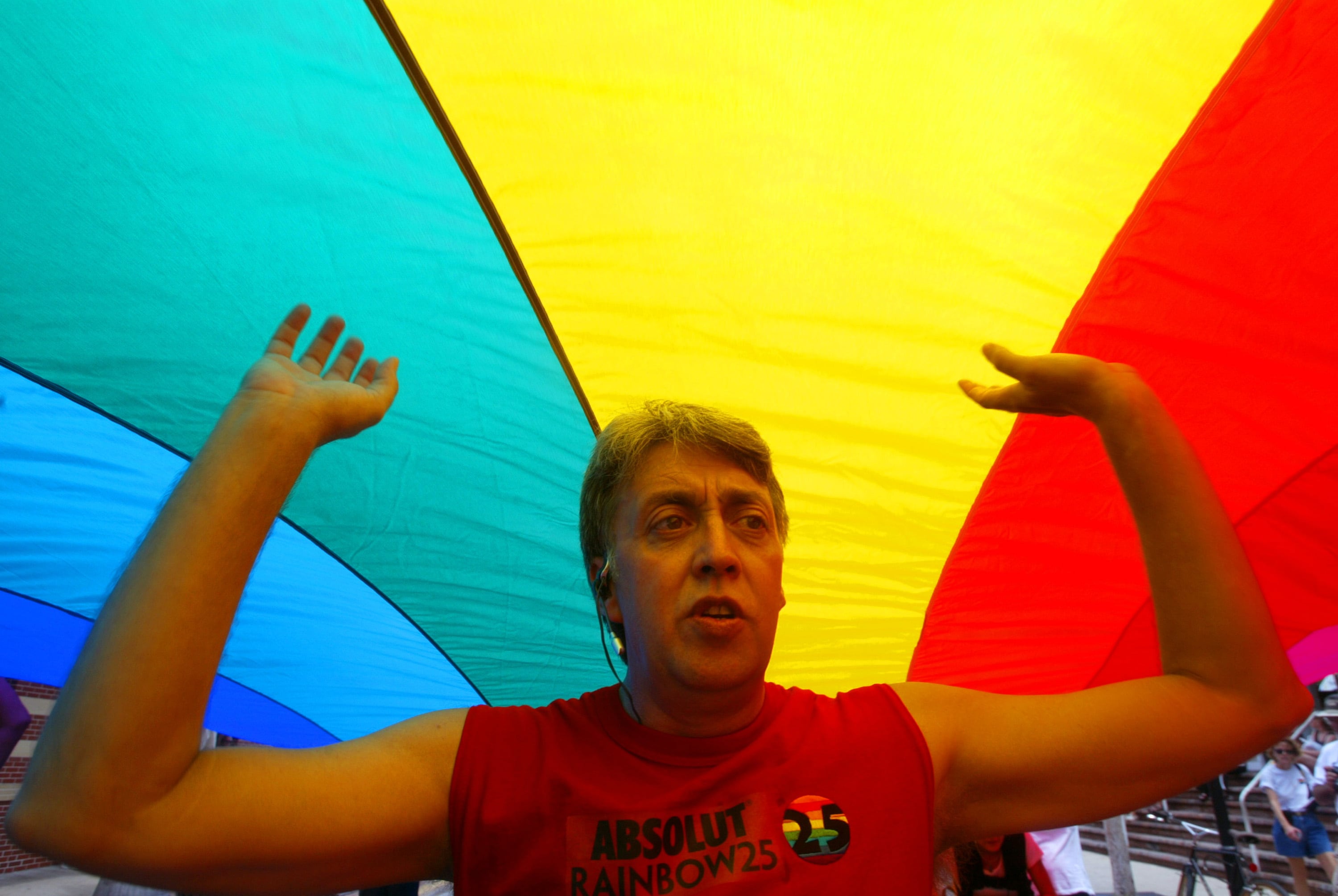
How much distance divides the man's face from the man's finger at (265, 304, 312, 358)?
530 mm

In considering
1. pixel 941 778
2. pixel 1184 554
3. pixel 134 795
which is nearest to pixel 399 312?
pixel 134 795

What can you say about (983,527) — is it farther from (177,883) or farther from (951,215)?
(177,883)

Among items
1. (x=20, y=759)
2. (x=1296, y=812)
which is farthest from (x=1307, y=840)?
(x=20, y=759)

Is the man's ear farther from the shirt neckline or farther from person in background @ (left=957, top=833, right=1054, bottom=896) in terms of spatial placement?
person in background @ (left=957, top=833, right=1054, bottom=896)

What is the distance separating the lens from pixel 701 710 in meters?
1.08

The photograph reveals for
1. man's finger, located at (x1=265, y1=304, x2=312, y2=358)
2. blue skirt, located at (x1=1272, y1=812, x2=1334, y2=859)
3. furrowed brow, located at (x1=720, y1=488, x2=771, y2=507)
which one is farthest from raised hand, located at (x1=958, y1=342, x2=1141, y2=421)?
blue skirt, located at (x1=1272, y1=812, x2=1334, y2=859)

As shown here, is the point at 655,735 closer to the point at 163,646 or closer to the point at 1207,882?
the point at 163,646

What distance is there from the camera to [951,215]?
5.84ft

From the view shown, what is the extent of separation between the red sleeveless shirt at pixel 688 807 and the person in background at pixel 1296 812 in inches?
270

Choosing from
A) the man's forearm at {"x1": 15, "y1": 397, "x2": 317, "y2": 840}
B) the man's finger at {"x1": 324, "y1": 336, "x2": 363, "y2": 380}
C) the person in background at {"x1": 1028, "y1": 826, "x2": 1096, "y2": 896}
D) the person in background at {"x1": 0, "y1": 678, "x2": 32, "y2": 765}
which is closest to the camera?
the man's forearm at {"x1": 15, "y1": 397, "x2": 317, "y2": 840}

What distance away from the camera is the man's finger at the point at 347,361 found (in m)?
0.95

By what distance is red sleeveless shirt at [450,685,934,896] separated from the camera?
0.92m

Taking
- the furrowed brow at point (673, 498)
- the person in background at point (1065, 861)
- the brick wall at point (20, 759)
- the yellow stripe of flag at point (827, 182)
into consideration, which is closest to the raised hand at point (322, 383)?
the furrowed brow at point (673, 498)

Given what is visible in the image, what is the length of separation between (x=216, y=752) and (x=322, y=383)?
42 cm
